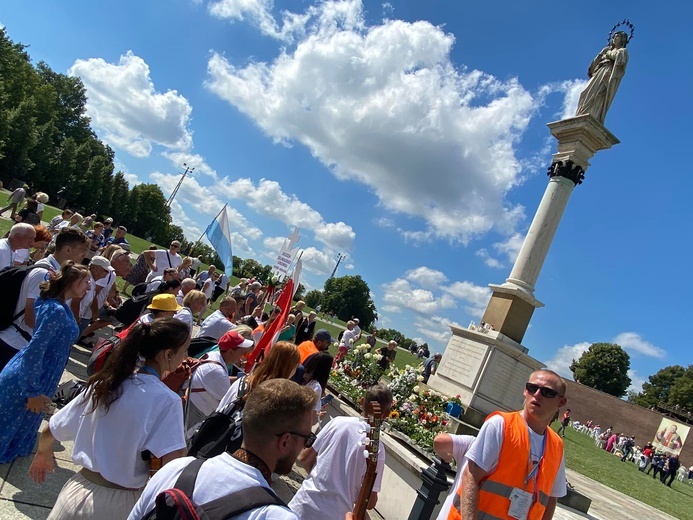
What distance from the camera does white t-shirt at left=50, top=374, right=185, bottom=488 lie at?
8.36 feet

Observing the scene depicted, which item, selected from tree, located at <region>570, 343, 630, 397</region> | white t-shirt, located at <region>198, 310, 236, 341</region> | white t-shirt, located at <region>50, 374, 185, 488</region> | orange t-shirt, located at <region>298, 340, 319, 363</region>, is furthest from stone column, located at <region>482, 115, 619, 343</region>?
tree, located at <region>570, 343, 630, 397</region>

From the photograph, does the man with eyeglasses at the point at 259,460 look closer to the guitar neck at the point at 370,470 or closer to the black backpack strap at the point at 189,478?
the black backpack strap at the point at 189,478

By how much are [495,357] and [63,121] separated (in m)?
90.9

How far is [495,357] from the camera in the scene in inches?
478

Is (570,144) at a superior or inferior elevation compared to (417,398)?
superior

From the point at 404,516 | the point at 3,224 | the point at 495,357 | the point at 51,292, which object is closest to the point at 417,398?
the point at 404,516

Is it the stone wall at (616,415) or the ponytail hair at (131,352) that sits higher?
the stone wall at (616,415)

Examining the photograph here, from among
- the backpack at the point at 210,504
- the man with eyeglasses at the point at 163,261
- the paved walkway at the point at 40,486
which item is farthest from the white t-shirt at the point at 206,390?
the man with eyeglasses at the point at 163,261

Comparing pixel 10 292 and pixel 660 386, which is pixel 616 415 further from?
pixel 10 292

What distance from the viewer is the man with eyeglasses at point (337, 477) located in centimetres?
341

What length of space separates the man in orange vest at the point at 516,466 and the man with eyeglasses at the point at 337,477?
60cm

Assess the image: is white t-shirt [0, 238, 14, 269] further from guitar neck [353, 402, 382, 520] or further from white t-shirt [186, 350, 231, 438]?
guitar neck [353, 402, 382, 520]

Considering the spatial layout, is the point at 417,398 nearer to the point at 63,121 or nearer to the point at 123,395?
the point at 123,395

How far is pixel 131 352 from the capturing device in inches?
109
